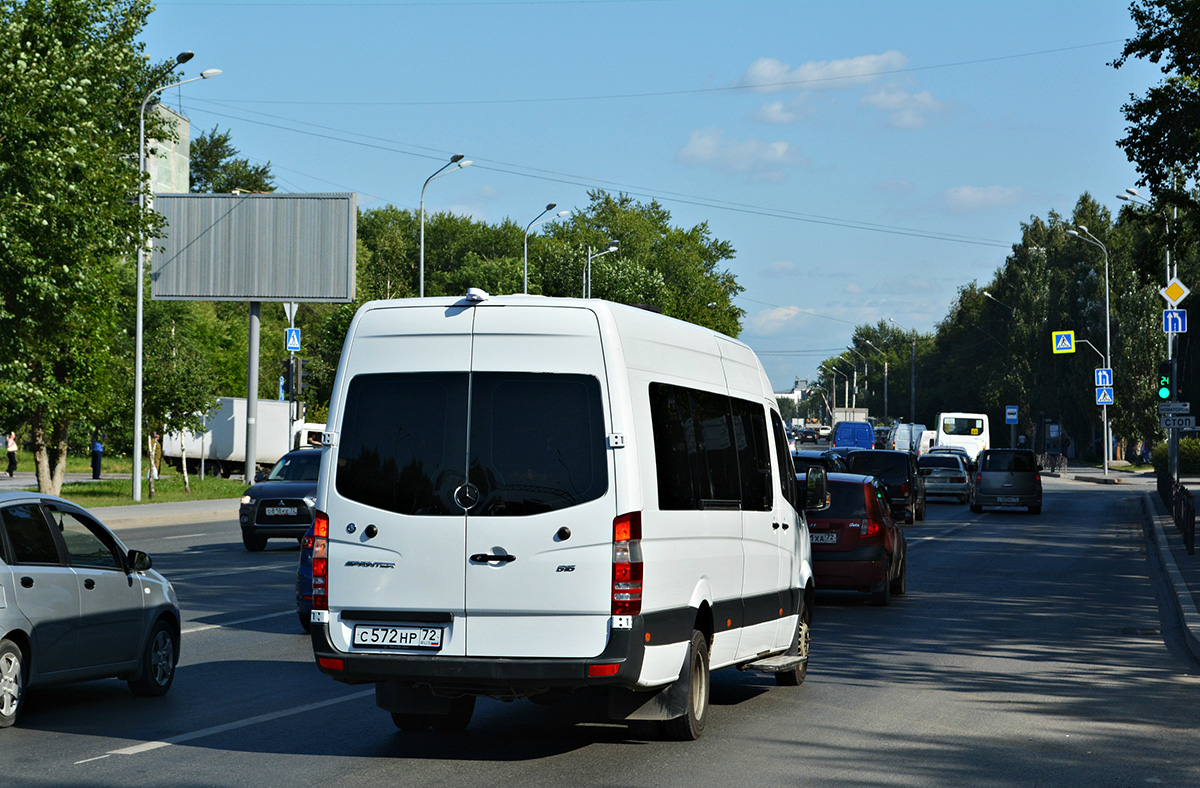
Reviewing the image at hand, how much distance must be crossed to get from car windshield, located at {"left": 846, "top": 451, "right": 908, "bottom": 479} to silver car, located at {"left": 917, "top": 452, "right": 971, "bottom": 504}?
40.3 ft

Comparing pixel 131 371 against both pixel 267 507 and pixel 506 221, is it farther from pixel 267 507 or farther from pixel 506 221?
pixel 506 221

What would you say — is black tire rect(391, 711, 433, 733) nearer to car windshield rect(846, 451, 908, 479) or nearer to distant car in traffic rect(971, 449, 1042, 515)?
car windshield rect(846, 451, 908, 479)

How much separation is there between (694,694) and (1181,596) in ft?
35.3

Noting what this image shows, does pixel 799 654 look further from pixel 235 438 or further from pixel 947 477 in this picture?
pixel 235 438

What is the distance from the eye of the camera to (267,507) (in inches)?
910

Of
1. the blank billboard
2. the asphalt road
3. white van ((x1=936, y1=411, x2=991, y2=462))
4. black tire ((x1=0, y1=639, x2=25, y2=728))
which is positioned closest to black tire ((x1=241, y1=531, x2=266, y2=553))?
the asphalt road

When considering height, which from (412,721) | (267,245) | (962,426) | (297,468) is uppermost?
(267,245)

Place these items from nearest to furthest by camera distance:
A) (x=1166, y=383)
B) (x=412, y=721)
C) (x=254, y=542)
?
1. (x=412, y=721)
2. (x=254, y=542)
3. (x=1166, y=383)

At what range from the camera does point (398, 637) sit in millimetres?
7578

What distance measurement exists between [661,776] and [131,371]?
36041 mm

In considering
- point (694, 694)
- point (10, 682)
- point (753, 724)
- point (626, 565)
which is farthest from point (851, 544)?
point (10, 682)

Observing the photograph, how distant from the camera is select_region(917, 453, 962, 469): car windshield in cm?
4494

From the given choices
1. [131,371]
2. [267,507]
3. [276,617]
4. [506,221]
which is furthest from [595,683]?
[506,221]

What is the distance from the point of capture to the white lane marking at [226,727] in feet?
25.9
